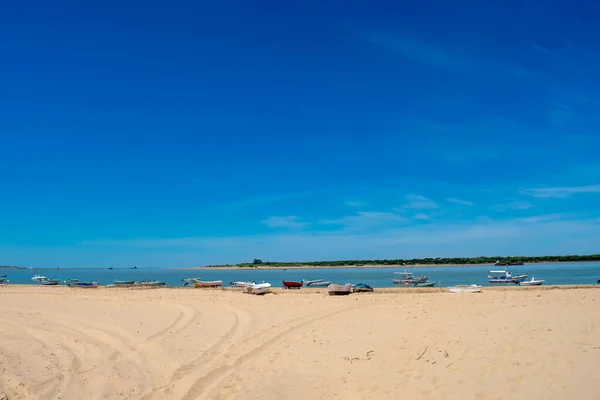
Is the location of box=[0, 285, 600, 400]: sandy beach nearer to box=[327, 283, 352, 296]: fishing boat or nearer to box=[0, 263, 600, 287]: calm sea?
box=[327, 283, 352, 296]: fishing boat

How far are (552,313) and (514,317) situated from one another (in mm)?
1369

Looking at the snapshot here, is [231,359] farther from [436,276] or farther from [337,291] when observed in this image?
[436,276]

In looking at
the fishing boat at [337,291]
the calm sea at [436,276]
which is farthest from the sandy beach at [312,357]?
the calm sea at [436,276]

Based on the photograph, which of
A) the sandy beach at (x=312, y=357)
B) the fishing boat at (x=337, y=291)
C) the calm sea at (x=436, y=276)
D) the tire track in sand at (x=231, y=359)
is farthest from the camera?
the calm sea at (x=436, y=276)

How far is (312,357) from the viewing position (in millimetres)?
11930

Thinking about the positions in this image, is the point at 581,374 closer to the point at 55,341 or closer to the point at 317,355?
the point at 317,355

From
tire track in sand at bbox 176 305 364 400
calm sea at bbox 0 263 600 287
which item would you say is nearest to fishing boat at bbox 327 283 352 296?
tire track in sand at bbox 176 305 364 400

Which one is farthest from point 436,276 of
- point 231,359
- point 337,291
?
point 231,359

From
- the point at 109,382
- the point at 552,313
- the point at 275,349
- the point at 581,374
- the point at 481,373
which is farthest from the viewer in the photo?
the point at 552,313

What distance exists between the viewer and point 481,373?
28.3 ft

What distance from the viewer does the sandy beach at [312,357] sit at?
27.5ft

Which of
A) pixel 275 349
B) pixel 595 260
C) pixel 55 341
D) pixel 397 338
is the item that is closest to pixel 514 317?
pixel 397 338

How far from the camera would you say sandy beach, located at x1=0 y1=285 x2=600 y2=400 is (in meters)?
8.38

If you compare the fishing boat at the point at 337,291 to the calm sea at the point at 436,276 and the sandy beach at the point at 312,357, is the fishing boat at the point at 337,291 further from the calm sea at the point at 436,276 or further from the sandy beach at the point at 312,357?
the calm sea at the point at 436,276
